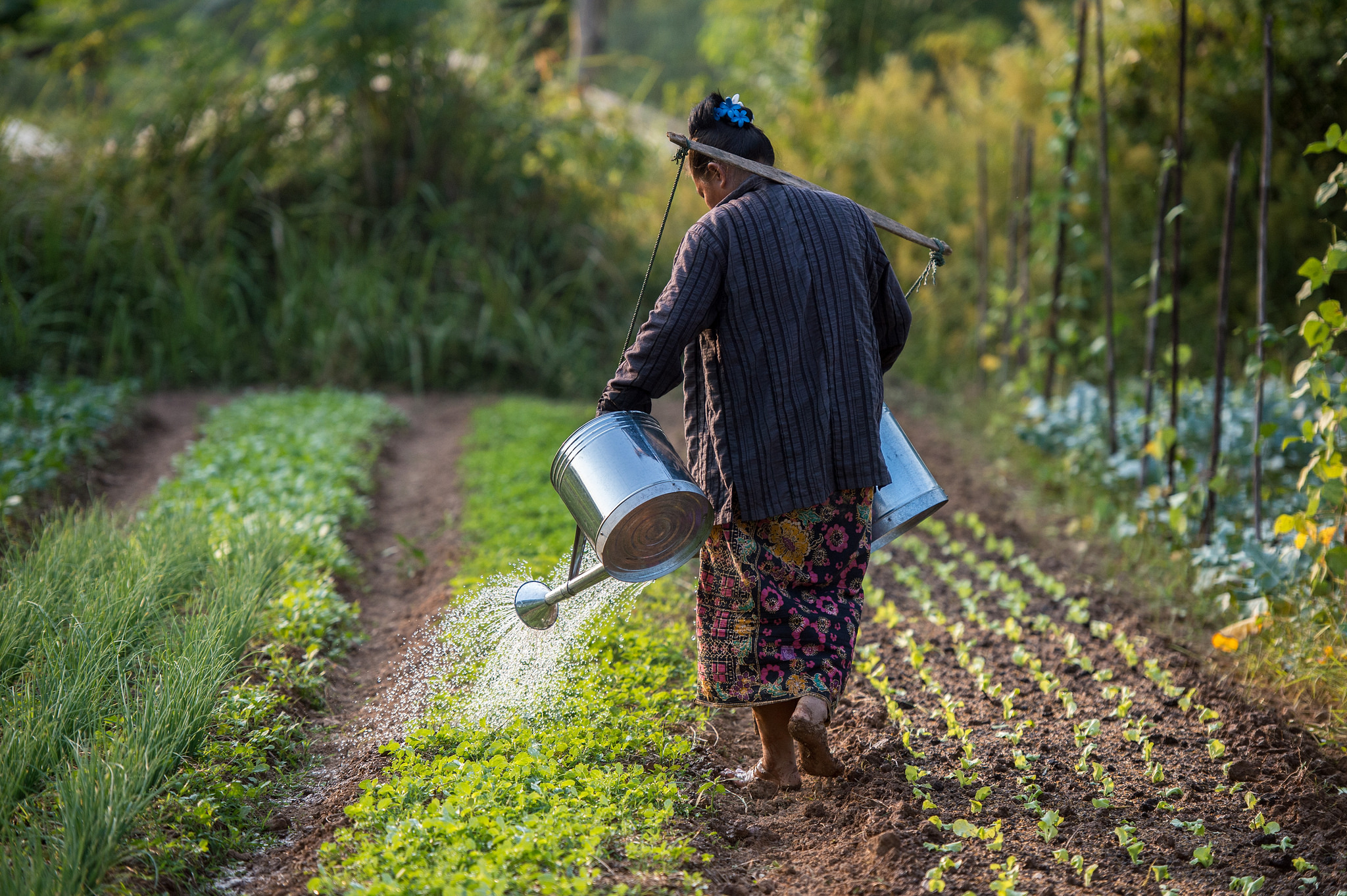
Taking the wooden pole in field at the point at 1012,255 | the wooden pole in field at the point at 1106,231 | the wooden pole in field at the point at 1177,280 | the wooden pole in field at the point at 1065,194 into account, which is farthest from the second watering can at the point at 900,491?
the wooden pole in field at the point at 1012,255

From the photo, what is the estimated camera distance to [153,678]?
9.07 ft

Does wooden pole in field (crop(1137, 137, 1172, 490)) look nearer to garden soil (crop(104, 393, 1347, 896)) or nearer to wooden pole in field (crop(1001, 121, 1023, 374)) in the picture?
garden soil (crop(104, 393, 1347, 896))

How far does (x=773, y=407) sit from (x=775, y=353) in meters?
0.13

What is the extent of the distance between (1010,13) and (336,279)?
15068 millimetres

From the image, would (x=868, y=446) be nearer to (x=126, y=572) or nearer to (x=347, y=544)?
(x=126, y=572)

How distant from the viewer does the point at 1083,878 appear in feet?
7.48

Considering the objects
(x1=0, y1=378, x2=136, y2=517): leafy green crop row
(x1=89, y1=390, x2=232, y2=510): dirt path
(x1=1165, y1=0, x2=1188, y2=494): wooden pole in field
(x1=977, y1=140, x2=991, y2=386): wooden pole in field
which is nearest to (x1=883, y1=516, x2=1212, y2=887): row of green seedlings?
(x1=1165, y1=0, x2=1188, y2=494): wooden pole in field

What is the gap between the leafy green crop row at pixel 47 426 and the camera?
15.7ft

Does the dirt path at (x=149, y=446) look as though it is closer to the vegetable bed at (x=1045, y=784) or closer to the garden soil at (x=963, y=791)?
the garden soil at (x=963, y=791)

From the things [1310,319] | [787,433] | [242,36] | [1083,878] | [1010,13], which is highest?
[1010,13]

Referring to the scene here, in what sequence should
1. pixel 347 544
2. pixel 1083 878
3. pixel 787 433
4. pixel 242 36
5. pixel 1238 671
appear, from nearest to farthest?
pixel 1083 878 < pixel 787 433 < pixel 1238 671 < pixel 347 544 < pixel 242 36

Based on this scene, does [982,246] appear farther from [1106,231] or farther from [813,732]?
[813,732]

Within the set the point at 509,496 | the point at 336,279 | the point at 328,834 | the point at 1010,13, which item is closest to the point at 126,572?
the point at 328,834

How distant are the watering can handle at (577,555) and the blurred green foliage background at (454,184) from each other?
3708mm
